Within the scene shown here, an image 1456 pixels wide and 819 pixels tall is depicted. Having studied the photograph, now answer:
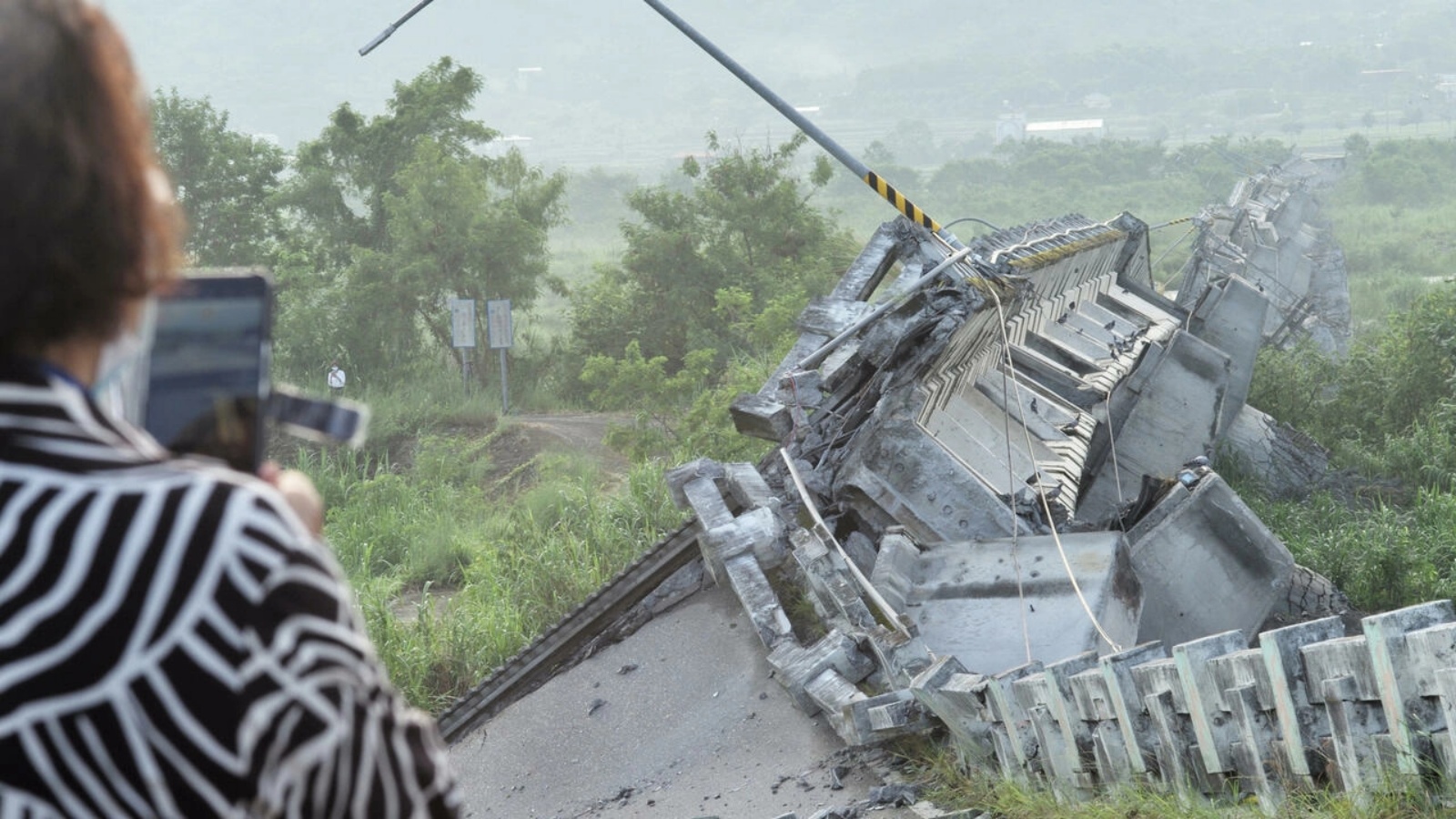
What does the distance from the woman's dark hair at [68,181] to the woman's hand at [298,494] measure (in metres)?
0.24

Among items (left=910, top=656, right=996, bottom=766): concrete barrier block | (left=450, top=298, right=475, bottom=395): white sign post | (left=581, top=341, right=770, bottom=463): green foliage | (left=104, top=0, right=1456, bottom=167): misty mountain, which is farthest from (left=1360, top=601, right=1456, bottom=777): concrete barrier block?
(left=104, top=0, right=1456, bottom=167): misty mountain

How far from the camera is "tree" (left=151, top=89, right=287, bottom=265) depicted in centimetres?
2711

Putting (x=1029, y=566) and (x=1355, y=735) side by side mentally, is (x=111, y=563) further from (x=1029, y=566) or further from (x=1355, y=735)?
(x=1029, y=566)

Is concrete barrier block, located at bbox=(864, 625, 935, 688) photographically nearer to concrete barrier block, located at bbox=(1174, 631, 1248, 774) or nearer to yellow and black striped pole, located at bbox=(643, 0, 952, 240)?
concrete barrier block, located at bbox=(1174, 631, 1248, 774)

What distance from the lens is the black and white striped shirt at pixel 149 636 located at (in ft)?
4.49

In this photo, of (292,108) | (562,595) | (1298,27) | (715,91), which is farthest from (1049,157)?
(1298,27)

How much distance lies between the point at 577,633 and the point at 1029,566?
262 centimetres

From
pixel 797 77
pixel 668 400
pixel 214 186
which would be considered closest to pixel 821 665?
pixel 668 400

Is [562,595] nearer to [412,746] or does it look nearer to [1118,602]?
[1118,602]

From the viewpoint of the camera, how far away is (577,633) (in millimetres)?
8648

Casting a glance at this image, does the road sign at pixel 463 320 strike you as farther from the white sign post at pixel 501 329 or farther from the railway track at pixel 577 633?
the railway track at pixel 577 633

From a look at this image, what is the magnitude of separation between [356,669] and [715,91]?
184m

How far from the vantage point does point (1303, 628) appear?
4.96m

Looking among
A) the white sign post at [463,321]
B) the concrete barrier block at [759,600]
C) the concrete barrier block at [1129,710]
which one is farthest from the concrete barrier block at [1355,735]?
the white sign post at [463,321]
